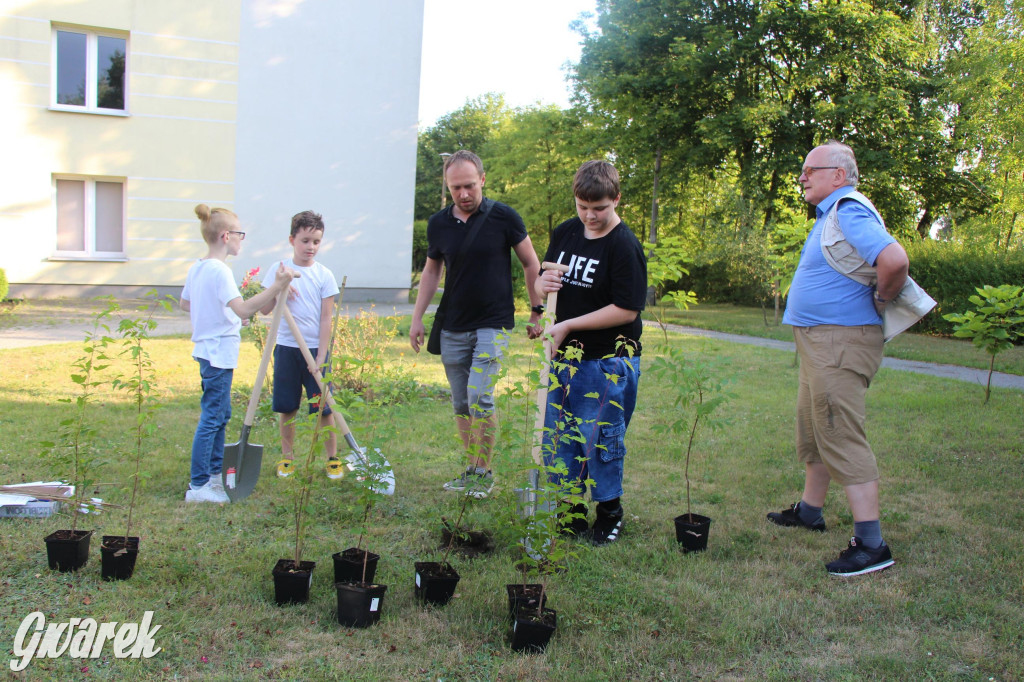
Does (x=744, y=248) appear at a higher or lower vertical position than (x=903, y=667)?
higher

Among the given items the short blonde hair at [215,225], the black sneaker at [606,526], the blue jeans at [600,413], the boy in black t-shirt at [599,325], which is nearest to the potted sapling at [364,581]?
the boy in black t-shirt at [599,325]

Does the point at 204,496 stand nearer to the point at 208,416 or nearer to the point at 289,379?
the point at 208,416

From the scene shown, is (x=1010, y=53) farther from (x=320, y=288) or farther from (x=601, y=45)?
(x=320, y=288)

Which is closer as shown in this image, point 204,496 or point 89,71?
point 204,496

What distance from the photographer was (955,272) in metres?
18.0

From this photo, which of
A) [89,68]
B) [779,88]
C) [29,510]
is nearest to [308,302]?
[29,510]

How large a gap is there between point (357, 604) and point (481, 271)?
2.13m

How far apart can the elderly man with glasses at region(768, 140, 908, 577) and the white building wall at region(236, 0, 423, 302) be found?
15.7 m

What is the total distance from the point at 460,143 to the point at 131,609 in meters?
49.7

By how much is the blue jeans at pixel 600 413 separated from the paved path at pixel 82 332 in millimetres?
5364

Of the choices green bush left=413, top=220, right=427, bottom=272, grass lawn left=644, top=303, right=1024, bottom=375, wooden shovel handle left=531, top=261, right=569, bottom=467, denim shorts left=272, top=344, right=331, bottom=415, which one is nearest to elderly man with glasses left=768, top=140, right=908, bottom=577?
wooden shovel handle left=531, top=261, right=569, bottom=467

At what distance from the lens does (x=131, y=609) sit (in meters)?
2.96

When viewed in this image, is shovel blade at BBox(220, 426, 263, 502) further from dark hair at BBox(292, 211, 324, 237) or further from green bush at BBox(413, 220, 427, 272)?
green bush at BBox(413, 220, 427, 272)

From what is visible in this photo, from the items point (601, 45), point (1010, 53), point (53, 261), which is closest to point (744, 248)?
point (1010, 53)
